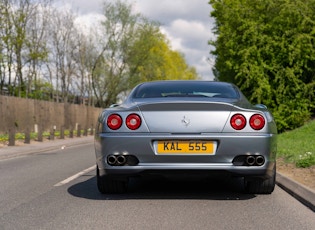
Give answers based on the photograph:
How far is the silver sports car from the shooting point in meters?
5.41

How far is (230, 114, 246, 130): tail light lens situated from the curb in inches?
43.5

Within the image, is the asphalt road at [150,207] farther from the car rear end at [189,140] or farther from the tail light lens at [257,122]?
the tail light lens at [257,122]

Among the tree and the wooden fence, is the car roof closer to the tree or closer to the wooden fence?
the wooden fence

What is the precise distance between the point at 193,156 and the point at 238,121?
65 cm

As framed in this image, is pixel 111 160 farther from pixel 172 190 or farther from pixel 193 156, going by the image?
pixel 172 190

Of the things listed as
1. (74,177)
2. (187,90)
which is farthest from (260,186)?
(74,177)

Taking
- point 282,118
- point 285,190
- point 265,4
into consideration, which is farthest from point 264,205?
point 265,4

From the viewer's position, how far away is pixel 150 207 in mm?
5316

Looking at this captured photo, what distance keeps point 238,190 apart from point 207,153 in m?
1.42

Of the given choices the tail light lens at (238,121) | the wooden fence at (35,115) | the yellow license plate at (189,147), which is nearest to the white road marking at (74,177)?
the yellow license plate at (189,147)

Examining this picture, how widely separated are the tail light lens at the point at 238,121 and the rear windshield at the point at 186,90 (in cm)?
71

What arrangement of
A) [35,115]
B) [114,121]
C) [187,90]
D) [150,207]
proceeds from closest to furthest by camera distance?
[150,207] < [114,121] < [187,90] < [35,115]

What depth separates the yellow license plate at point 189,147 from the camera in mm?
5406

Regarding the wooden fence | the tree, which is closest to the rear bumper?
the wooden fence
